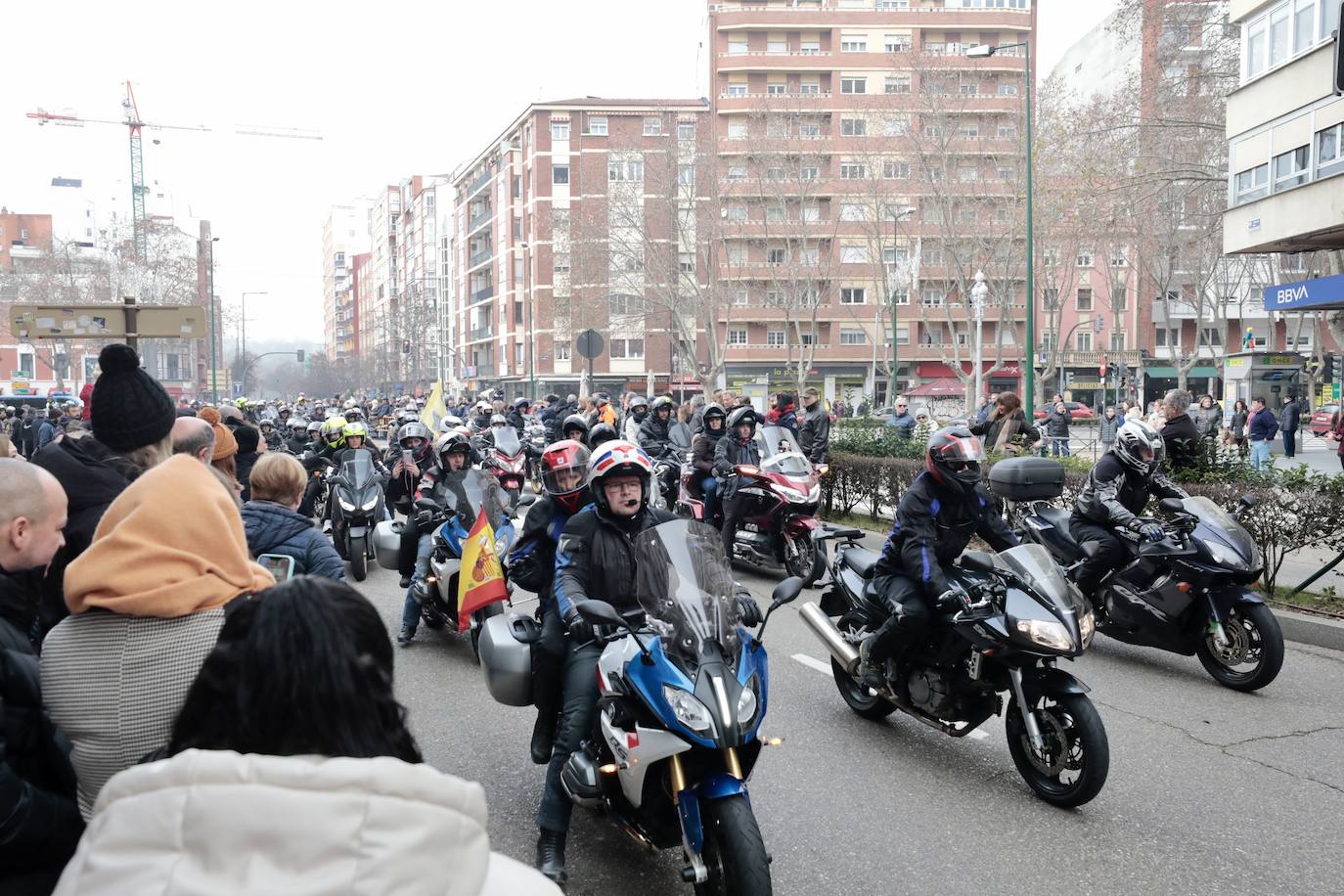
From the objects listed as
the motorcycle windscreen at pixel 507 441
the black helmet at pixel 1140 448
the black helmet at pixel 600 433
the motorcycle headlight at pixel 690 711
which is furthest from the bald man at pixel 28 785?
the black helmet at pixel 600 433

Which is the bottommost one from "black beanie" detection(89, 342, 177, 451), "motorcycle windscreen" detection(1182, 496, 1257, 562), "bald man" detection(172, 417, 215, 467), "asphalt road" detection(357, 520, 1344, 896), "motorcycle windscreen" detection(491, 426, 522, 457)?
"asphalt road" detection(357, 520, 1344, 896)

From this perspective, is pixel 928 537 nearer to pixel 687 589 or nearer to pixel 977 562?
pixel 977 562

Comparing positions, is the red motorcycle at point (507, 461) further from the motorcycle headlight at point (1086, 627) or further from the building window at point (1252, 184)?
the building window at point (1252, 184)

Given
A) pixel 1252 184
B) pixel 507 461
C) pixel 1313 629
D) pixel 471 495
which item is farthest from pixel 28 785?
pixel 1252 184

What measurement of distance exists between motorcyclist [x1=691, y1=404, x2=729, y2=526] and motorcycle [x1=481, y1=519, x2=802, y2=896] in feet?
26.5

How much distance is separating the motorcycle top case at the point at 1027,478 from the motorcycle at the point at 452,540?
299 cm

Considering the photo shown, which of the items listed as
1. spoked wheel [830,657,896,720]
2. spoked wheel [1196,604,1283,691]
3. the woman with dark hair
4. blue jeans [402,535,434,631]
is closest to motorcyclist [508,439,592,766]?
spoked wheel [830,657,896,720]

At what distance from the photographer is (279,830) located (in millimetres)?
1381

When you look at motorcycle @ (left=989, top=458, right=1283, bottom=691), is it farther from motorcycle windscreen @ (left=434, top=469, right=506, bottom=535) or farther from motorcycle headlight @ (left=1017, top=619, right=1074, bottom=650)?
motorcycle windscreen @ (left=434, top=469, right=506, bottom=535)

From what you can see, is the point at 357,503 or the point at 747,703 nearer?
the point at 747,703

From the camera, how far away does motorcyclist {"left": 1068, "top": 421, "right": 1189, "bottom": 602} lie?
7.38 meters

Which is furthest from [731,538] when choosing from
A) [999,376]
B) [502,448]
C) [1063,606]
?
[999,376]

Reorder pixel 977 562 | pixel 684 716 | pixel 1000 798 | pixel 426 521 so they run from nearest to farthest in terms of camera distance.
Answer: pixel 684 716 < pixel 1000 798 < pixel 977 562 < pixel 426 521

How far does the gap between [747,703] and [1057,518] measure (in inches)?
200
